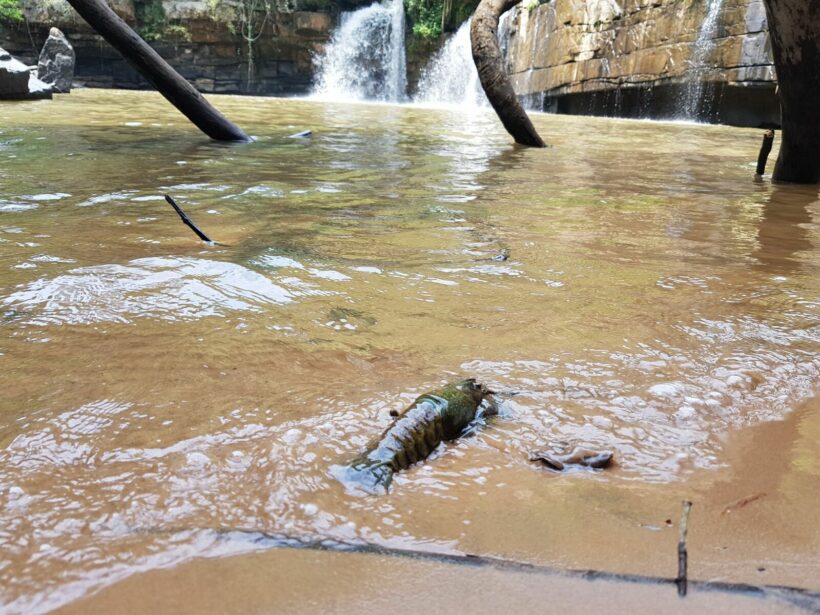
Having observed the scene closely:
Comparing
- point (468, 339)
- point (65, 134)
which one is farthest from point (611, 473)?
point (65, 134)

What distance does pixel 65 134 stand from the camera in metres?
7.22

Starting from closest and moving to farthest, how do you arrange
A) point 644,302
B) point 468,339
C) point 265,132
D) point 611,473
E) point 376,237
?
point 611,473
point 468,339
point 644,302
point 376,237
point 265,132

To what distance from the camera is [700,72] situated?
1214 centimetres

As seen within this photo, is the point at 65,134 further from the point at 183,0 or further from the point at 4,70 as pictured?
the point at 183,0

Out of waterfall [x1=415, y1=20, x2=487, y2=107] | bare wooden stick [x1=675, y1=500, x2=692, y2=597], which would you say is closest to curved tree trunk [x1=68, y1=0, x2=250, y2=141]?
bare wooden stick [x1=675, y1=500, x2=692, y2=597]

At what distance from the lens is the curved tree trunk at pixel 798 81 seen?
4418 mm

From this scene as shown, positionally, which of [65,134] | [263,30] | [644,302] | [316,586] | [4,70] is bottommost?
[316,586]

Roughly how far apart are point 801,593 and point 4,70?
14.0 metres

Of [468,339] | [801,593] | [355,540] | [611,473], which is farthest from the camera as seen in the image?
[468,339]

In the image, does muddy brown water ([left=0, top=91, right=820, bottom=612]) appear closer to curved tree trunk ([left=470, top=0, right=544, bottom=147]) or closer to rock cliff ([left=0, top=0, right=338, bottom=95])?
curved tree trunk ([left=470, top=0, right=544, bottom=147])

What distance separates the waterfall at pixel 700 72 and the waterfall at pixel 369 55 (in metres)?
10.6

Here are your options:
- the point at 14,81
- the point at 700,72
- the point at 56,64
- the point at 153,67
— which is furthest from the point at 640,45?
the point at 56,64

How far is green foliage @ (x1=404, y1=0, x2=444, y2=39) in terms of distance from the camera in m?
20.3

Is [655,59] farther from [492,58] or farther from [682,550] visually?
[682,550]
